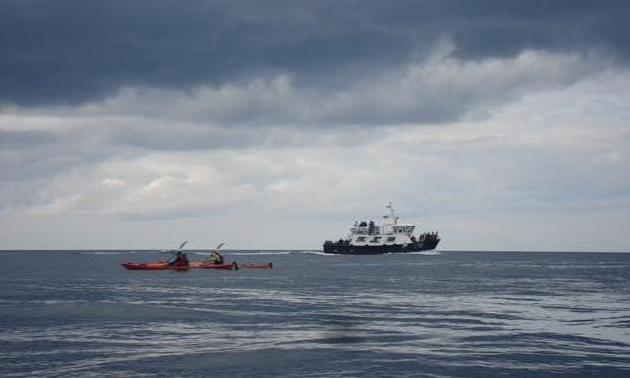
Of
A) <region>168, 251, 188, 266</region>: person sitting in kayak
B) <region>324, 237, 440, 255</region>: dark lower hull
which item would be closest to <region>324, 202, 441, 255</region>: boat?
<region>324, 237, 440, 255</region>: dark lower hull

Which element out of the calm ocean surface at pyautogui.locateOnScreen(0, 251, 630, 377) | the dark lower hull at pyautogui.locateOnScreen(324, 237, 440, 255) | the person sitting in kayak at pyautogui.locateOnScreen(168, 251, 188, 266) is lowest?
the calm ocean surface at pyautogui.locateOnScreen(0, 251, 630, 377)

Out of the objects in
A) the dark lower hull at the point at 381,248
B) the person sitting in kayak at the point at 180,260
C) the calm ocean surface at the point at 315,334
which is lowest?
the calm ocean surface at the point at 315,334

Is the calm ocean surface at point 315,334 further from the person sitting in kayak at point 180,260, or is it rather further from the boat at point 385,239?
the boat at point 385,239

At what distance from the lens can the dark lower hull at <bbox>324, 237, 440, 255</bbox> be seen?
607ft

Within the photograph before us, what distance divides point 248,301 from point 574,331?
1070 inches

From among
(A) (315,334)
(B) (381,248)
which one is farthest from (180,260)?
(B) (381,248)

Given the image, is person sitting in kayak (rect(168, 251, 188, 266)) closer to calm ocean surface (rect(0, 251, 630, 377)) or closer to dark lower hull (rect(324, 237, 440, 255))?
calm ocean surface (rect(0, 251, 630, 377))

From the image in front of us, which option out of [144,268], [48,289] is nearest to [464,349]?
[48,289]

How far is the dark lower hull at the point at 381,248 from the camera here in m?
185

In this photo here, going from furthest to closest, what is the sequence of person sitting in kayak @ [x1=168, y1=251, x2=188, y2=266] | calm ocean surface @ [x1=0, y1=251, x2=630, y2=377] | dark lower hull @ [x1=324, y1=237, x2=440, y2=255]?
dark lower hull @ [x1=324, y1=237, x2=440, y2=255] → person sitting in kayak @ [x1=168, y1=251, x2=188, y2=266] → calm ocean surface @ [x1=0, y1=251, x2=630, y2=377]

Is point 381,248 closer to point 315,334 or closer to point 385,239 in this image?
point 385,239

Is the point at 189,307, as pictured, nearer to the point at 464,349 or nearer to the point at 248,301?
the point at 248,301

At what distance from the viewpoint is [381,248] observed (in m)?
186

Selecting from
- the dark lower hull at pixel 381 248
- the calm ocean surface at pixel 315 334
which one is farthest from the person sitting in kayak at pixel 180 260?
the dark lower hull at pixel 381 248
